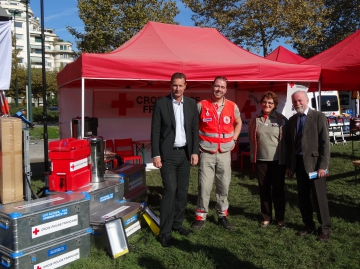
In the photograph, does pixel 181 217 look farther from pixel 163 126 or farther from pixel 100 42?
pixel 100 42

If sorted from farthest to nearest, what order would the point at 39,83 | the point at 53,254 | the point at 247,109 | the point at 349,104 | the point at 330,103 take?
the point at 39,83
the point at 349,104
the point at 330,103
the point at 247,109
the point at 53,254

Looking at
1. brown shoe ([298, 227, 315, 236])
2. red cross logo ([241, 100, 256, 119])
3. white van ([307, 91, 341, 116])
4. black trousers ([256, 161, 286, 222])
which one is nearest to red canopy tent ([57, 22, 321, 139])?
red cross logo ([241, 100, 256, 119])

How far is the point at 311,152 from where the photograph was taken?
12.2 ft

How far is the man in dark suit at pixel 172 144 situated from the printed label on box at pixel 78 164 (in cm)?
84

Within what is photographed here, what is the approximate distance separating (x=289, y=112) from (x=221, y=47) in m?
1.85

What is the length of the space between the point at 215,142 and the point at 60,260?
1.97 meters

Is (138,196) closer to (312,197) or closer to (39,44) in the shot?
(312,197)

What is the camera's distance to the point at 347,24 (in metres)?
21.4

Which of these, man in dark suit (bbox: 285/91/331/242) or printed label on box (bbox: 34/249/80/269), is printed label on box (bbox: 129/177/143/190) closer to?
printed label on box (bbox: 34/249/80/269)

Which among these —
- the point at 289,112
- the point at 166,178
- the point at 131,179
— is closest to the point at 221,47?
the point at 289,112

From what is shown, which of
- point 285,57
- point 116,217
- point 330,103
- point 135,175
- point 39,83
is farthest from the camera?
point 39,83

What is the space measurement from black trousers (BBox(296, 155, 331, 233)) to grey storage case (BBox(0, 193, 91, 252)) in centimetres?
218

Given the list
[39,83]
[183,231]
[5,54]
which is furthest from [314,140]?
[39,83]

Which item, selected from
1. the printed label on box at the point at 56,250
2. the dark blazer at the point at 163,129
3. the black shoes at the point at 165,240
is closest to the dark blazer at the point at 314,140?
the dark blazer at the point at 163,129
